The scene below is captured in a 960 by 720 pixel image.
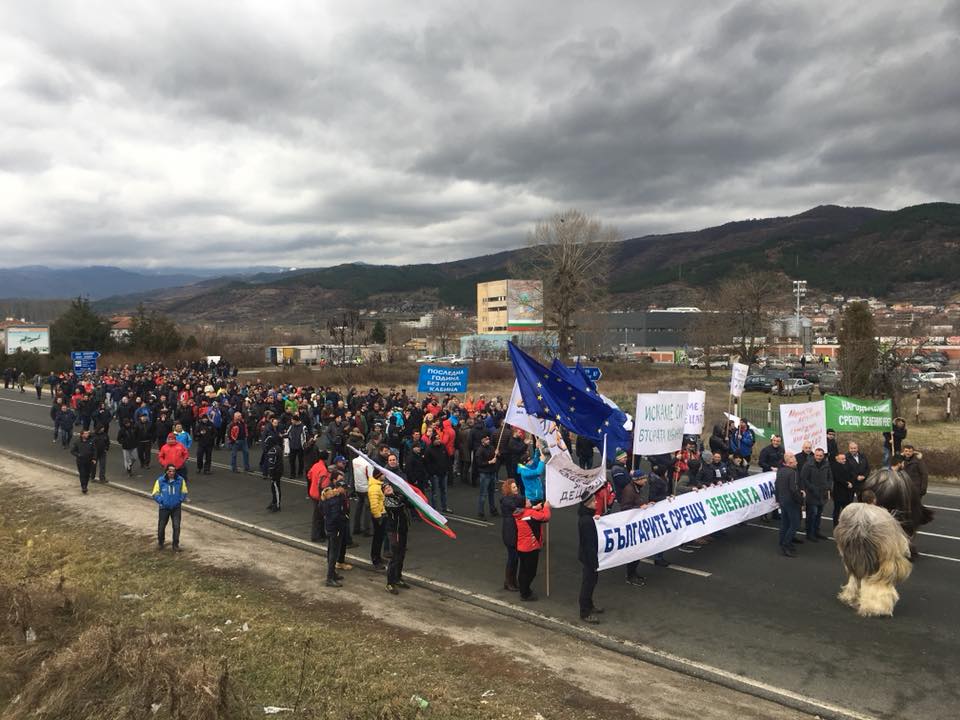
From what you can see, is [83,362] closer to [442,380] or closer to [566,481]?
[442,380]

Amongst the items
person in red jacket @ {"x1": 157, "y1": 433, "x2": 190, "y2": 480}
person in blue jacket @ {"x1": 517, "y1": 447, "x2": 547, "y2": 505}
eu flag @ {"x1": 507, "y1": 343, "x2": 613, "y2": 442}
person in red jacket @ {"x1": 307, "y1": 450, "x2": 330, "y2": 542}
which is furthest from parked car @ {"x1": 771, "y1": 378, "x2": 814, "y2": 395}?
person in red jacket @ {"x1": 157, "y1": 433, "x2": 190, "y2": 480}

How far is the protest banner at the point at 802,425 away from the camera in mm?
13875

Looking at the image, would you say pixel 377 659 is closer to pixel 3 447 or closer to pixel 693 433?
pixel 693 433

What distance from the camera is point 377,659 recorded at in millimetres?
7258

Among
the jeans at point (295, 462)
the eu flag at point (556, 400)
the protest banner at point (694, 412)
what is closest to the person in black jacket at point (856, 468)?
the protest banner at point (694, 412)

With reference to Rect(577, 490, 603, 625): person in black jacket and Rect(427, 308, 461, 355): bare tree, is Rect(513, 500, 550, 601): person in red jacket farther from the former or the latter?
Rect(427, 308, 461, 355): bare tree

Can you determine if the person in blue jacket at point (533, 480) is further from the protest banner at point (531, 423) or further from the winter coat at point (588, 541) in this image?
the winter coat at point (588, 541)

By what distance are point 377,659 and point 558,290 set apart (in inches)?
1509

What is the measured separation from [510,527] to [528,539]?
1.21 feet

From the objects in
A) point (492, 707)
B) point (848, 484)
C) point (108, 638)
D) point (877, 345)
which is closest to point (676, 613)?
point (492, 707)

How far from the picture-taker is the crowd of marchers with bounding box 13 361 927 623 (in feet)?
31.5

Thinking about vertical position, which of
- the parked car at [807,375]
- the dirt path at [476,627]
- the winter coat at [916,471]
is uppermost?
the winter coat at [916,471]

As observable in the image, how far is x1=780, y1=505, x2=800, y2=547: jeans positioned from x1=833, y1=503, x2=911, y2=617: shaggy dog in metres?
2.25

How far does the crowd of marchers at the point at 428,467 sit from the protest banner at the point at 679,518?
35 cm
